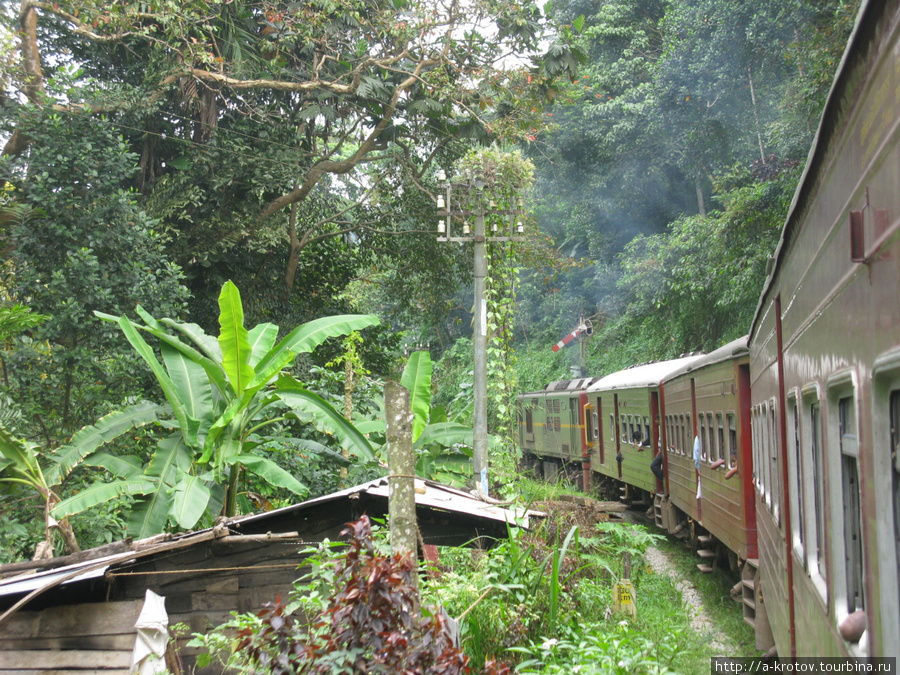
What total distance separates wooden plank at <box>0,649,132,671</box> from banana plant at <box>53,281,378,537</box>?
6.69 ft

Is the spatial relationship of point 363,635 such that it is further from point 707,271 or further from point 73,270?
point 707,271

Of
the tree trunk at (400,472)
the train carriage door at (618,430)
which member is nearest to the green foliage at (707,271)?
the train carriage door at (618,430)

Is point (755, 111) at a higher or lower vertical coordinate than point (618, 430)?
higher

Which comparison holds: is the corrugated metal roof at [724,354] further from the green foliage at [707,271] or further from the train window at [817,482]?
the green foliage at [707,271]

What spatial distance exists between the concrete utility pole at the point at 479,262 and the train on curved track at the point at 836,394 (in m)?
4.17

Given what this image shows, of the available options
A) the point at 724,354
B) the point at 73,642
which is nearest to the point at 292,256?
the point at 724,354

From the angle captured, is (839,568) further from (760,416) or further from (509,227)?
(509,227)

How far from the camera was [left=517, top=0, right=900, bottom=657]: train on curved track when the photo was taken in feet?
5.86

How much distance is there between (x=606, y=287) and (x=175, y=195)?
21804mm

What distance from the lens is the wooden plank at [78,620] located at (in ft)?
19.0

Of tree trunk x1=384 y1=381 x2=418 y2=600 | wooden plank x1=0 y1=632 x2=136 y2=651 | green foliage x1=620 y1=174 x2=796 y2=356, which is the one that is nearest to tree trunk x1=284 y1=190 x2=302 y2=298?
green foliage x1=620 y1=174 x2=796 y2=356

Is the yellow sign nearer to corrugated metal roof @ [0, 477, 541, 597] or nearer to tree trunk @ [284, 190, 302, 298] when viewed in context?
corrugated metal roof @ [0, 477, 541, 597]

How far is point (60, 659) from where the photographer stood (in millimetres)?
5723

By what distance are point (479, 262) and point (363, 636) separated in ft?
30.2
